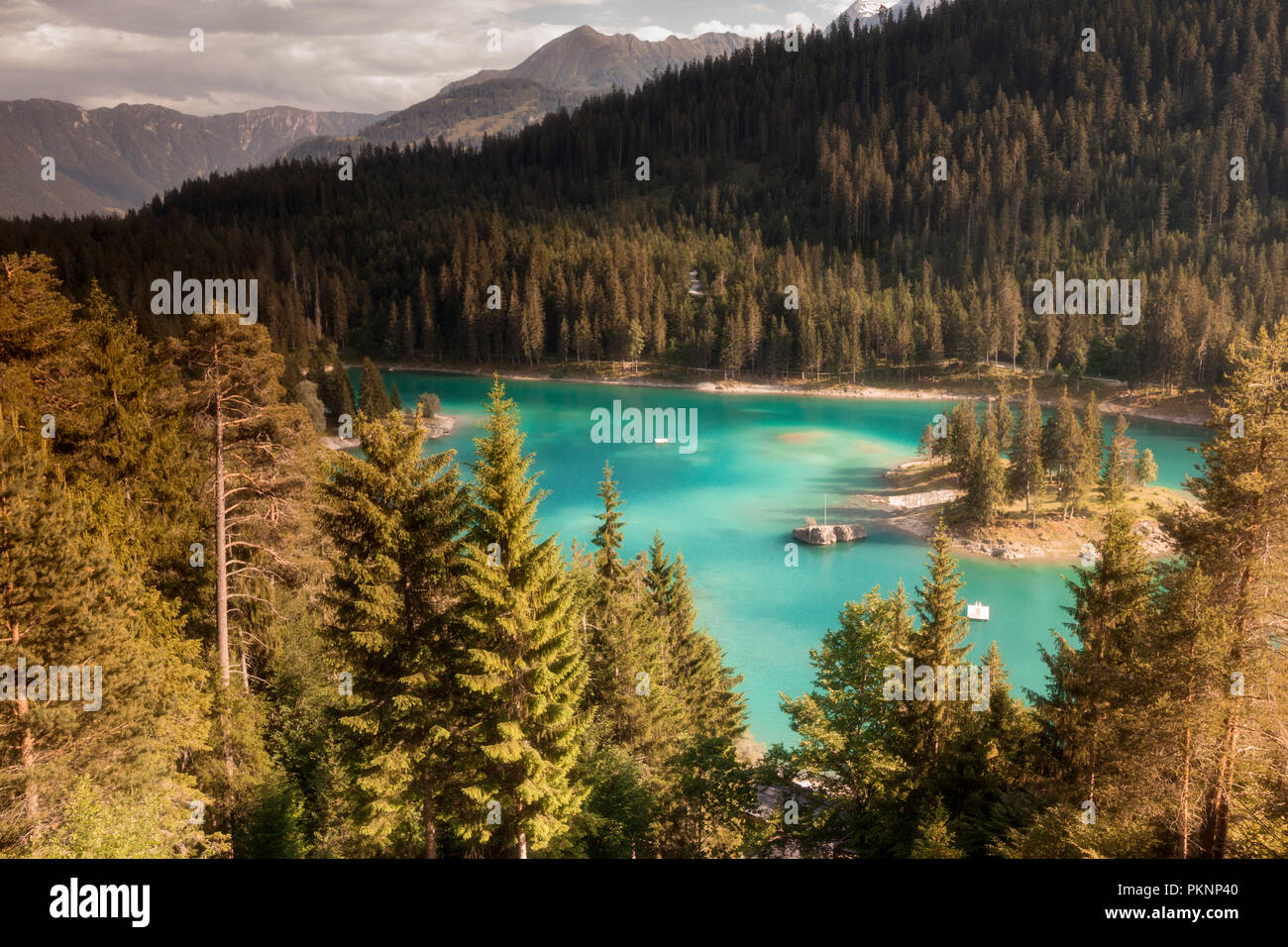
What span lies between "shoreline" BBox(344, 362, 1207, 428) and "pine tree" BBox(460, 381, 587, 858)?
9715cm

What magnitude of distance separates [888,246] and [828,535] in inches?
4803

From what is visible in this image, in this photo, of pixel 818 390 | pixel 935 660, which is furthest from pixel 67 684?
pixel 818 390

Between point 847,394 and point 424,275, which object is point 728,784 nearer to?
point 847,394

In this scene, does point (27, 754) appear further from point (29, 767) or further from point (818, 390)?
point (818, 390)

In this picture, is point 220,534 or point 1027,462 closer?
point 220,534

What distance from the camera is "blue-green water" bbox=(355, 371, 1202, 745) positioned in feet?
147

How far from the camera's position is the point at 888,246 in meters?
163

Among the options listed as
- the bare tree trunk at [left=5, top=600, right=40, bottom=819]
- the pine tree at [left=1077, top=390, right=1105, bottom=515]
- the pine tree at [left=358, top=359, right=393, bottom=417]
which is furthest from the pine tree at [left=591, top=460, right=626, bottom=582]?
the pine tree at [left=358, top=359, right=393, bottom=417]

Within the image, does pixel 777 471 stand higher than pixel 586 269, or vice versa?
pixel 586 269

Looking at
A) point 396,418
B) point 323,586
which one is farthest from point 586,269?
point 396,418

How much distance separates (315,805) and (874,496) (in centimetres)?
5783

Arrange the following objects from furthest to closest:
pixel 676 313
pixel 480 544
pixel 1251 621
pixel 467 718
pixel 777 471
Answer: pixel 676 313 → pixel 777 471 → pixel 467 718 → pixel 480 544 → pixel 1251 621

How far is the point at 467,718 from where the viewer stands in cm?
1664

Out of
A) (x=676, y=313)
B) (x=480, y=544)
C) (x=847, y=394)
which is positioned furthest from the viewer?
(x=676, y=313)
